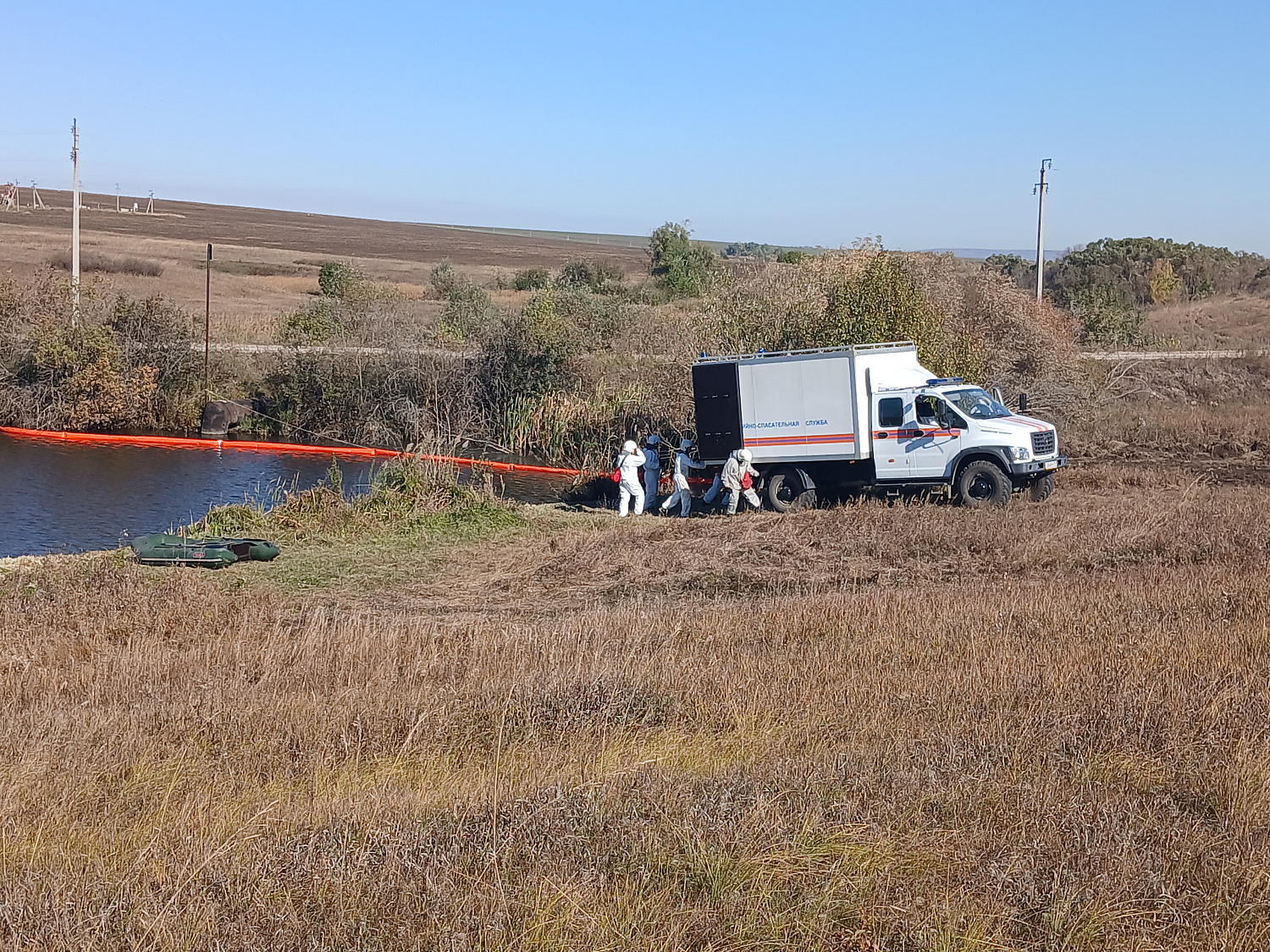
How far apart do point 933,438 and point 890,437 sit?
2.63 feet

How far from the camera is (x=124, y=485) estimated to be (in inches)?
1043

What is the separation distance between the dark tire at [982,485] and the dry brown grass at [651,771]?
23.8ft

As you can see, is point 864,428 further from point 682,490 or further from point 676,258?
point 676,258

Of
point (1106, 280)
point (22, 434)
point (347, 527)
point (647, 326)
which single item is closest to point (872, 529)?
point (347, 527)

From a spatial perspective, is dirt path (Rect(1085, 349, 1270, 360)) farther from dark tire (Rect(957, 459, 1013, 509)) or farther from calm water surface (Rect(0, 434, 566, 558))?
calm water surface (Rect(0, 434, 566, 558))

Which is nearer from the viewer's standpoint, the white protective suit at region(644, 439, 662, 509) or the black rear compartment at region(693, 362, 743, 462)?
the black rear compartment at region(693, 362, 743, 462)

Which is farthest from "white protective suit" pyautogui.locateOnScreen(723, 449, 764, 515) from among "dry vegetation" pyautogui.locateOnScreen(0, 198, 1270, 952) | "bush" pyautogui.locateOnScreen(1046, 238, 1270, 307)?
"bush" pyautogui.locateOnScreen(1046, 238, 1270, 307)

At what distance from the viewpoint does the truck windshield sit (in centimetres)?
2170

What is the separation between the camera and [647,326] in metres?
34.6

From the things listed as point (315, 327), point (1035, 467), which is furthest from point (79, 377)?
point (1035, 467)

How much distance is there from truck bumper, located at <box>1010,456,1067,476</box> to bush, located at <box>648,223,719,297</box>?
3983 centimetres

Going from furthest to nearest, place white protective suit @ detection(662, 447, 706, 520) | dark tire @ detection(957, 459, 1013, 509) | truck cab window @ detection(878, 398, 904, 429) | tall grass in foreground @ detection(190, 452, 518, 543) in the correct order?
white protective suit @ detection(662, 447, 706, 520)
truck cab window @ detection(878, 398, 904, 429)
dark tire @ detection(957, 459, 1013, 509)
tall grass in foreground @ detection(190, 452, 518, 543)

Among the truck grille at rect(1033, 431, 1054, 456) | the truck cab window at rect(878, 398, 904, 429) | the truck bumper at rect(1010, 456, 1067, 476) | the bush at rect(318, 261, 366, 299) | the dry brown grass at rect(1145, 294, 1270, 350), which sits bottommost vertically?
the truck bumper at rect(1010, 456, 1067, 476)

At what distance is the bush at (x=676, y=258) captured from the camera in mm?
60750
